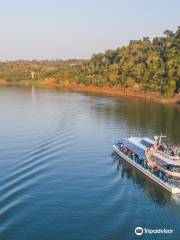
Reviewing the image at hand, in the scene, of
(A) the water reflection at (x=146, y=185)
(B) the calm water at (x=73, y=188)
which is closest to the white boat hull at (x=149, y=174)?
(A) the water reflection at (x=146, y=185)

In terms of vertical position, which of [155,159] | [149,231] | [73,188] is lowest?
[149,231]

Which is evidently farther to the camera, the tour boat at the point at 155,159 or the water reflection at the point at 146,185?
the tour boat at the point at 155,159

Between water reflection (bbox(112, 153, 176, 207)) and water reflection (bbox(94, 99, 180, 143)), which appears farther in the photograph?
water reflection (bbox(94, 99, 180, 143))

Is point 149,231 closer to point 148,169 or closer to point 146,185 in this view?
point 146,185

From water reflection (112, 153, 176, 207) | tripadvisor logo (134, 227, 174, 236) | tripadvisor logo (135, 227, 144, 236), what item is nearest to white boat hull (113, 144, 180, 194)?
water reflection (112, 153, 176, 207)

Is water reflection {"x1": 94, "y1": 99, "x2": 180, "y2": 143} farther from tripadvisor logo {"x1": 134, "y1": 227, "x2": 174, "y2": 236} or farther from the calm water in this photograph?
tripadvisor logo {"x1": 134, "y1": 227, "x2": 174, "y2": 236}

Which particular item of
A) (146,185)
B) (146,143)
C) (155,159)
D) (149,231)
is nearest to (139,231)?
(149,231)

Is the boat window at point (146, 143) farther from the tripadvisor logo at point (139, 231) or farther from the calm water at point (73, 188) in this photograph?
the tripadvisor logo at point (139, 231)
